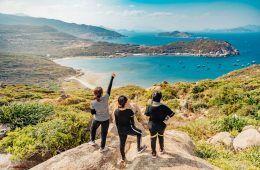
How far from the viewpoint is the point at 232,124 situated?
18.3m

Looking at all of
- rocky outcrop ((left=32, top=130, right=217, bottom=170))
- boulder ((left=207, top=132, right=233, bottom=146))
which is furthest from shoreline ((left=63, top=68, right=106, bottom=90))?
rocky outcrop ((left=32, top=130, right=217, bottom=170))

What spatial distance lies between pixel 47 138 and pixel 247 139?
909cm

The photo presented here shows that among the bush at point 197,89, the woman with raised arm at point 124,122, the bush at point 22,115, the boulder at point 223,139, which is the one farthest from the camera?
the bush at point 197,89

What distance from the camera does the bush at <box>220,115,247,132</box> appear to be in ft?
59.1

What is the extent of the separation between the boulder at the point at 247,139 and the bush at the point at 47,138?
710 centimetres

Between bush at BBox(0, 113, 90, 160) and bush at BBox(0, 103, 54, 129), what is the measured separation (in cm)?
75

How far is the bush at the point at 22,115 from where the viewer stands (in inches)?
512

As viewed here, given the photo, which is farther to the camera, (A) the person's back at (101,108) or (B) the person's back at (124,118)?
(A) the person's back at (101,108)

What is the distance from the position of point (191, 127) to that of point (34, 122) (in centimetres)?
956

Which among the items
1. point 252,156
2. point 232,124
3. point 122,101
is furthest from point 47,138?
point 232,124

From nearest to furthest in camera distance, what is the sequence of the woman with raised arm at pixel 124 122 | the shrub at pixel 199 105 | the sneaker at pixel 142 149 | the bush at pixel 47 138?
the woman with raised arm at pixel 124 122 < the sneaker at pixel 142 149 < the bush at pixel 47 138 < the shrub at pixel 199 105

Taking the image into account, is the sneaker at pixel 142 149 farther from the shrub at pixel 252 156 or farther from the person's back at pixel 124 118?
the shrub at pixel 252 156

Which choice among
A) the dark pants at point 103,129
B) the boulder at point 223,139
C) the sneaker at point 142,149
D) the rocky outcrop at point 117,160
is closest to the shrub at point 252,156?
the boulder at point 223,139

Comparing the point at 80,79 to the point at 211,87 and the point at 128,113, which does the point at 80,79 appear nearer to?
the point at 211,87
